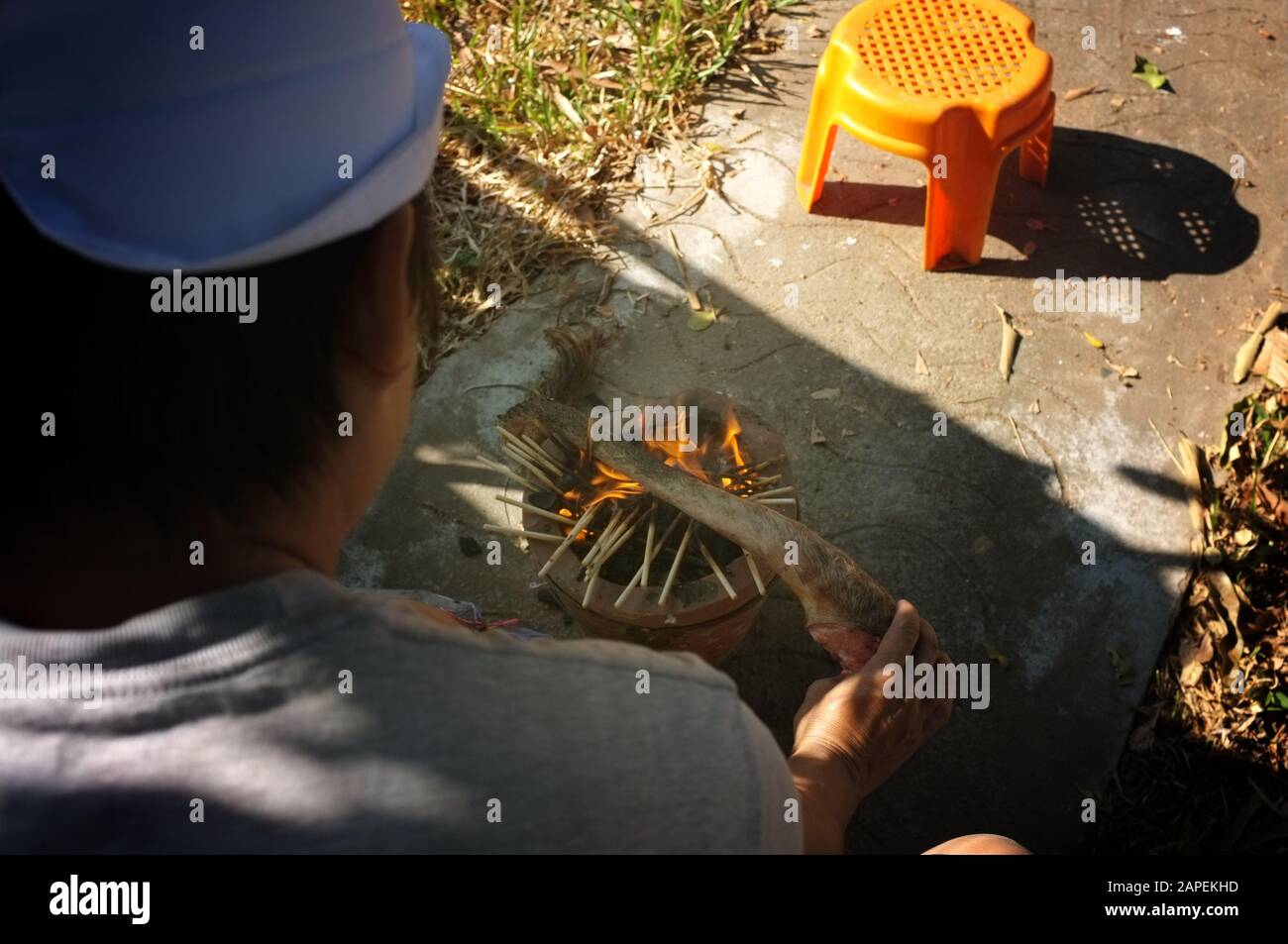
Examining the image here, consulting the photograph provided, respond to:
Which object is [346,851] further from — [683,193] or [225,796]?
[683,193]

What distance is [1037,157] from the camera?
4.44 metres

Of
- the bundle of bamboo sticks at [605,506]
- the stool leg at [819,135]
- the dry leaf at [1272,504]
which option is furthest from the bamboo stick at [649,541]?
the dry leaf at [1272,504]

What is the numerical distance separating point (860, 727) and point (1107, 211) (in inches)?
115

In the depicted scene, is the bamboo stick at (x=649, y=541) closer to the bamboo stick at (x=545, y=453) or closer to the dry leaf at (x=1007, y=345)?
the bamboo stick at (x=545, y=453)

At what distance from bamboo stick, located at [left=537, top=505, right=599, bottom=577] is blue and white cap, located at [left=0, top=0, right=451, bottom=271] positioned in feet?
5.36

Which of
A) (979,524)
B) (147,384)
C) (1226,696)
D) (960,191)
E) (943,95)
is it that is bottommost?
(1226,696)

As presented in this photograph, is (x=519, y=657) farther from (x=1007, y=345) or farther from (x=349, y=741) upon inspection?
(x=1007, y=345)

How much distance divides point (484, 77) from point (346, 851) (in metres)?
4.22

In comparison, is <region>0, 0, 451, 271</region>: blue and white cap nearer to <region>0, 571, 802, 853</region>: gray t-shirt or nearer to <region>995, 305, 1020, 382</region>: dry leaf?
<region>0, 571, 802, 853</region>: gray t-shirt

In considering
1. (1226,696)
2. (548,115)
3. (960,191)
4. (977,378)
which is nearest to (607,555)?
(977,378)

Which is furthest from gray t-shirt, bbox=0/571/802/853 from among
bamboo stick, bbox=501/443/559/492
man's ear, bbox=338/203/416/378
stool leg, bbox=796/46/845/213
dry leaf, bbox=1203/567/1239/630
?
stool leg, bbox=796/46/845/213

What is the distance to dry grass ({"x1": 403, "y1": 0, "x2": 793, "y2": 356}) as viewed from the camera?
434cm
